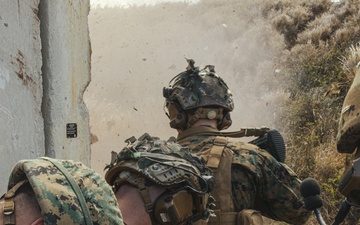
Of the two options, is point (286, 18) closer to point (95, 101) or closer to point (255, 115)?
point (255, 115)

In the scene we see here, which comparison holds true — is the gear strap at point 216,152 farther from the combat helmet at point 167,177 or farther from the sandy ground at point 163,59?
the sandy ground at point 163,59

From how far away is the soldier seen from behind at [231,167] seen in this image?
11.3 ft

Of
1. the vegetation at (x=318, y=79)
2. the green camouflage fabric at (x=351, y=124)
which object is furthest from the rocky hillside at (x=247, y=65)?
the green camouflage fabric at (x=351, y=124)

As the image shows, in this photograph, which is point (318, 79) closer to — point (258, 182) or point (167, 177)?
point (258, 182)

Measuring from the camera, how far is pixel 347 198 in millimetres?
2770

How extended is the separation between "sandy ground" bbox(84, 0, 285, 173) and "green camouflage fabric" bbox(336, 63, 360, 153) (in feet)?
20.8

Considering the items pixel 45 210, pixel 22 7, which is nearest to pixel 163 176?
pixel 45 210

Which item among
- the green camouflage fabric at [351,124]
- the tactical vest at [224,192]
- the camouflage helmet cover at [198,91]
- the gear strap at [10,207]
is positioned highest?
the camouflage helmet cover at [198,91]

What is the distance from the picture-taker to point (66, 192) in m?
1.49

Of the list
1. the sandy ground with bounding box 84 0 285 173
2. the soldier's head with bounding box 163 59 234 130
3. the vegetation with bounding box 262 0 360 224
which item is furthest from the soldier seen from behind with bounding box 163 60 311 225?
the sandy ground with bounding box 84 0 285 173

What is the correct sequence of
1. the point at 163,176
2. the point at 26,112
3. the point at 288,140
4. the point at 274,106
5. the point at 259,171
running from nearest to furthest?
the point at 163,176, the point at 26,112, the point at 259,171, the point at 288,140, the point at 274,106

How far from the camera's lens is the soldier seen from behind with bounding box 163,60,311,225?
11.3 ft

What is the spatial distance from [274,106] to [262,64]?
6.67 feet

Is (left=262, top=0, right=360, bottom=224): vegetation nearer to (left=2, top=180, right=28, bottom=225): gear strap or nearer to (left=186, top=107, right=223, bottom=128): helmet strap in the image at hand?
(left=186, top=107, right=223, bottom=128): helmet strap
